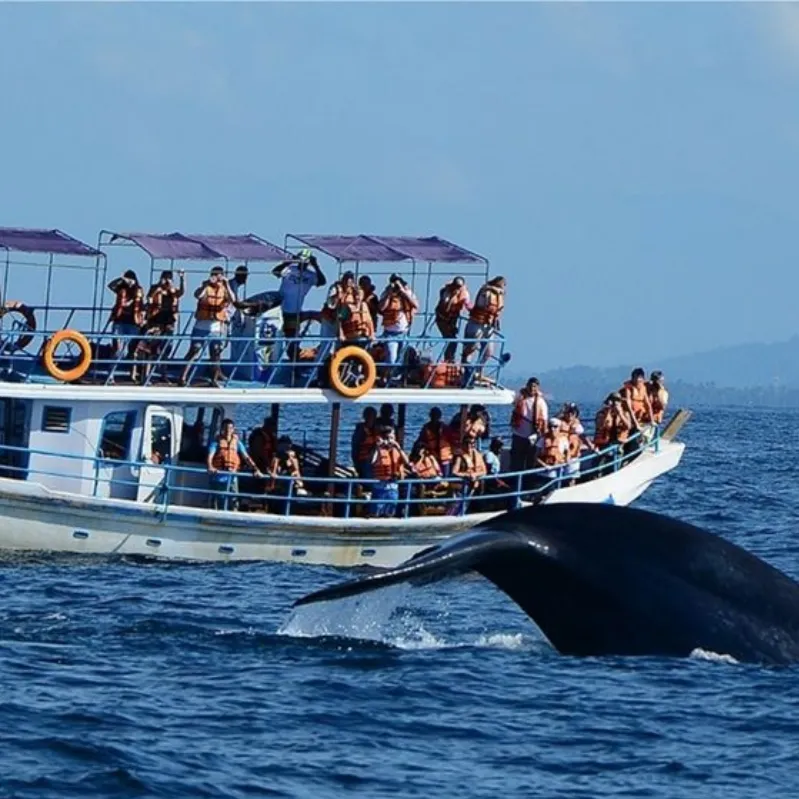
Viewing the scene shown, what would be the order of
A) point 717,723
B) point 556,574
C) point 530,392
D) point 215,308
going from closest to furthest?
point 556,574 → point 717,723 → point 215,308 → point 530,392

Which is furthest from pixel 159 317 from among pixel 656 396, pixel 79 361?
pixel 656 396

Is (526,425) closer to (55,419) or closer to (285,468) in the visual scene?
(285,468)

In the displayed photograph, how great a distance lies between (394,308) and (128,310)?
3.83 m

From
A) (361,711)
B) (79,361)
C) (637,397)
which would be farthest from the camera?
(637,397)

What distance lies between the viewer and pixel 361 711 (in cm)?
1820

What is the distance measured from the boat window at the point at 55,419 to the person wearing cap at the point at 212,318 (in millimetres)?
1799

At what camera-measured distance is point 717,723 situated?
1778 cm

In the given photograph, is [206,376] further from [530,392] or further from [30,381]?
[530,392]

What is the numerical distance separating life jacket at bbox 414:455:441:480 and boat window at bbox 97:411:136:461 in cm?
411

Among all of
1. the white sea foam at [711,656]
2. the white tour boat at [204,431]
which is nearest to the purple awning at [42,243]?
the white tour boat at [204,431]

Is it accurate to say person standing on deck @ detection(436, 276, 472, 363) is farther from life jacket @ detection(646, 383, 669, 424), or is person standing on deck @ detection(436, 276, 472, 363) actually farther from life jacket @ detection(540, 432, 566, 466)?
life jacket @ detection(646, 383, 669, 424)

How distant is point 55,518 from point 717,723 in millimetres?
13909

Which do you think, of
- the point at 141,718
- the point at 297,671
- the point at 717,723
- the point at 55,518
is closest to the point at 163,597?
the point at 55,518

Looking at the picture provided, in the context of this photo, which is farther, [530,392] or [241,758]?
[530,392]
